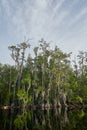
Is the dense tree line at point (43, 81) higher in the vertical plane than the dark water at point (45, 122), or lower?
higher

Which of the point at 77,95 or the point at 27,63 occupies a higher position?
the point at 27,63

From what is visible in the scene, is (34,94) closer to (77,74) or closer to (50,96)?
(50,96)

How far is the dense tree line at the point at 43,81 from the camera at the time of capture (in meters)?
49.9

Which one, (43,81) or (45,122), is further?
(43,81)

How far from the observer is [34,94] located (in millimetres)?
52250

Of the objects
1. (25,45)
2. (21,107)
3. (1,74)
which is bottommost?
(21,107)

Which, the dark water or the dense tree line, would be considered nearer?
the dark water

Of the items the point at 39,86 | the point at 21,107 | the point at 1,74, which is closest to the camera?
the point at 21,107

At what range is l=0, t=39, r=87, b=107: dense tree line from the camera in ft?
164

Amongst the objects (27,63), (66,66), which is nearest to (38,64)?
(27,63)

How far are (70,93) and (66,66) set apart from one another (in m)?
5.84

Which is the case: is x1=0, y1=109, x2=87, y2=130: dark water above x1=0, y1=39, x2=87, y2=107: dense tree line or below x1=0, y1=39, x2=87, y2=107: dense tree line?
below

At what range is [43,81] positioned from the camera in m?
52.6

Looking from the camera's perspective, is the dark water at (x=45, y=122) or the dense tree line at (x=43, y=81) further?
the dense tree line at (x=43, y=81)
